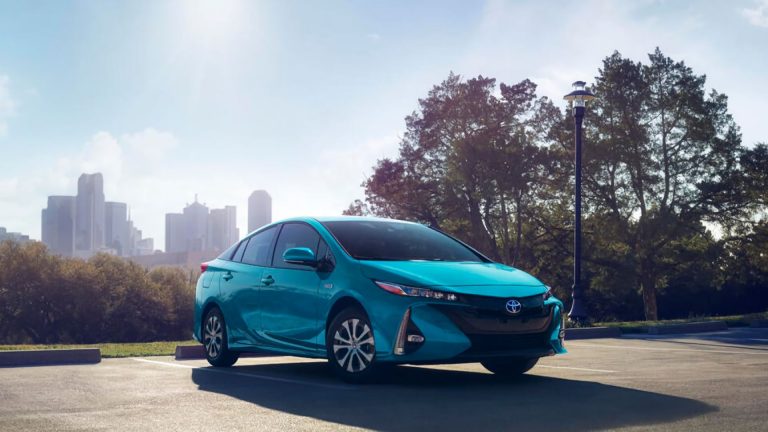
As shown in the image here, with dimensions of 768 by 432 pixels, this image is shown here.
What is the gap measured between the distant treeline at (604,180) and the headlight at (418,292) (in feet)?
102

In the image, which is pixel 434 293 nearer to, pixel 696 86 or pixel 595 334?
pixel 595 334

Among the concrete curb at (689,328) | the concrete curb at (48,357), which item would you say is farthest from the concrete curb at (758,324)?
the concrete curb at (48,357)

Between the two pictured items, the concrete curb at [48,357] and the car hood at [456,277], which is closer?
the car hood at [456,277]

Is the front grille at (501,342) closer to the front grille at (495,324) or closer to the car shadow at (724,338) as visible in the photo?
the front grille at (495,324)

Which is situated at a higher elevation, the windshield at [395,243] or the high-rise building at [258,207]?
the high-rise building at [258,207]

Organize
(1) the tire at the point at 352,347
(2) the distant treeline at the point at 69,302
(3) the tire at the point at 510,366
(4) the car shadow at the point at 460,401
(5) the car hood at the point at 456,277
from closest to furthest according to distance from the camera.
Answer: (4) the car shadow at the point at 460,401 < (5) the car hood at the point at 456,277 < (1) the tire at the point at 352,347 < (3) the tire at the point at 510,366 < (2) the distant treeline at the point at 69,302

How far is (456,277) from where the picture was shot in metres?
7.95

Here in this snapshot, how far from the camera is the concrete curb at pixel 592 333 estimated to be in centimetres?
1623

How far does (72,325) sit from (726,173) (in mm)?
38621

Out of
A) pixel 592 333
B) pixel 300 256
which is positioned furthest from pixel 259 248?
pixel 592 333

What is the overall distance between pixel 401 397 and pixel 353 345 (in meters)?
1.18

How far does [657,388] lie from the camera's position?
7383 mm

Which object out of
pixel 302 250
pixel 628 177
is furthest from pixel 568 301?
pixel 302 250

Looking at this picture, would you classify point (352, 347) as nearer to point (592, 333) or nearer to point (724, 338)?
point (592, 333)
